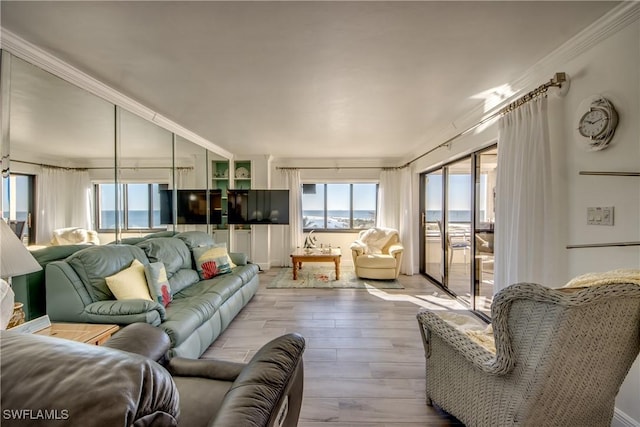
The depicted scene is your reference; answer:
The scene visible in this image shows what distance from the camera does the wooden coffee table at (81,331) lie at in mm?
1689

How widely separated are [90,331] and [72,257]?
715 mm

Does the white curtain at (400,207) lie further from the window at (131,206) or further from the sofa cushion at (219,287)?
the window at (131,206)

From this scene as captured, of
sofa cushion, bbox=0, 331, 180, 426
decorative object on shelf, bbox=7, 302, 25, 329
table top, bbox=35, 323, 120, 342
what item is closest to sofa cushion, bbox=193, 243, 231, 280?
table top, bbox=35, 323, 120, 342

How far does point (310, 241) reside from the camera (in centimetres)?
600

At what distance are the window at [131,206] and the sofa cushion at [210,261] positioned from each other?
620 millimetres

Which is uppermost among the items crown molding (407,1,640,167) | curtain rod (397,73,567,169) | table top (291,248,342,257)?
crown molding (407,1,640,167)

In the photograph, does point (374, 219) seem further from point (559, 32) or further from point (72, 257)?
point (72, 257)

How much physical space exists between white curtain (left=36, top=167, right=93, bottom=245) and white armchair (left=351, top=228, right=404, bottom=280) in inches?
156

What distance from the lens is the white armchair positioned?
497 cm

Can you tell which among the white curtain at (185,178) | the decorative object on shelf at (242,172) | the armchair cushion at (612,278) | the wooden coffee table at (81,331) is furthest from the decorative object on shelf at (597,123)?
the decorative object on shelf at (242,172)

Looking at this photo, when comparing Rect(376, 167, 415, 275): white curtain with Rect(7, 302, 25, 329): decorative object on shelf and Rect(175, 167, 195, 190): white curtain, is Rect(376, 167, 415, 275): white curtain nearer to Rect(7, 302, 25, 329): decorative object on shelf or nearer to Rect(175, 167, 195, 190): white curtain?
Rect(175, 167, 195, 190): white curtain

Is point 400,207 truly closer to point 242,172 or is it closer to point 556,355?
point 242,172

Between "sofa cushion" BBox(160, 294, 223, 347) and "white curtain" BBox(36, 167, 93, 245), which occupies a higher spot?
"white curtain" BBox(36, 167, 93, 245)

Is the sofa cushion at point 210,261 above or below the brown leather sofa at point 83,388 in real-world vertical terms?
below
